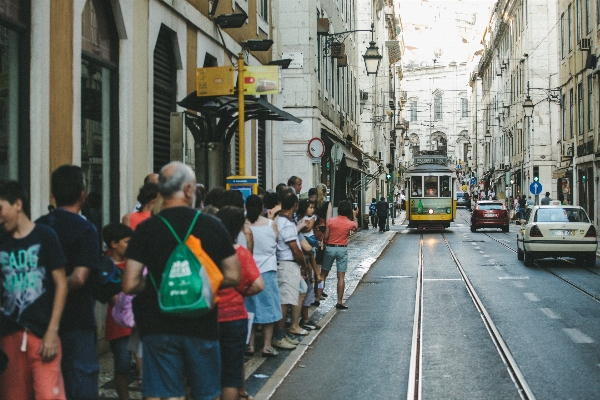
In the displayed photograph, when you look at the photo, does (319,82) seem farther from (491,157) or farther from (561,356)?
(491,157)

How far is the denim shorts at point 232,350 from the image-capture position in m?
6.13

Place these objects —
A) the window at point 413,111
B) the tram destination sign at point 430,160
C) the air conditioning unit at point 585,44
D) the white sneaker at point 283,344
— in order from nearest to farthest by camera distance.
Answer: the white sneaker at point 283,344
the air conditioning unit at point 585,44
the tram destination sign at point 430,160
the window at point 413,111

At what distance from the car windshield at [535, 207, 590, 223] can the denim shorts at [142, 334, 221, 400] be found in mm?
16988

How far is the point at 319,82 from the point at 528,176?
28.9m

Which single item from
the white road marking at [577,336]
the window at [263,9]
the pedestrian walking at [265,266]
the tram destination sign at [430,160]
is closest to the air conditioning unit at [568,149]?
the tram destination sign at [430,160]

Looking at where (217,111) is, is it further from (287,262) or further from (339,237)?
(287,262)

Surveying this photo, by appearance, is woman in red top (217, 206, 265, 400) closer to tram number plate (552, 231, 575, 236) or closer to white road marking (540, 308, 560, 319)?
white road marking (540, 308, 560, 319)

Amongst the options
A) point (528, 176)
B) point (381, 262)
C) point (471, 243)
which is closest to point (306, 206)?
point (381, 262)

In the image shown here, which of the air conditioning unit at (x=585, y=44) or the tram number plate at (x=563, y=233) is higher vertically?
the air conditioning unit at (x=585, y=44)

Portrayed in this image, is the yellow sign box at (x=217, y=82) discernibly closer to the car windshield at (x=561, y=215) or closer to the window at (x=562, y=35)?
the car windshield at (x=561, y=215)

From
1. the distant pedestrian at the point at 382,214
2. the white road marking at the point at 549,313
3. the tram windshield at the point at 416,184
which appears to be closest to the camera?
the white road marking at the point at 549,313

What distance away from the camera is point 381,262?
22.7m

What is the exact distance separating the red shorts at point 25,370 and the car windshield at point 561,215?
17131 mm

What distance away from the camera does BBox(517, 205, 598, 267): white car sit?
20094mm
